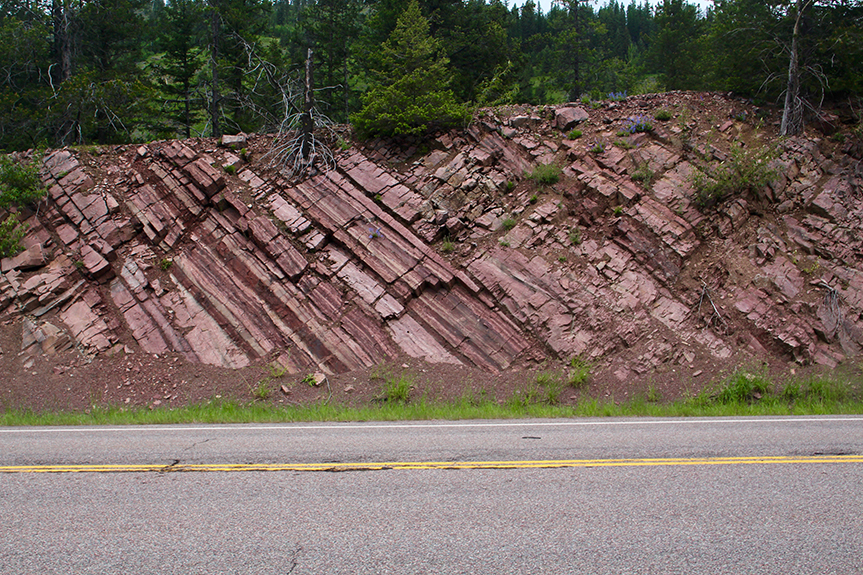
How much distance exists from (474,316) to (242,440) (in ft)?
25.3

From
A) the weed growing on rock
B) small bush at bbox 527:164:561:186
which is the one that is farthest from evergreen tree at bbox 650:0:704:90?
the weed growing on rock

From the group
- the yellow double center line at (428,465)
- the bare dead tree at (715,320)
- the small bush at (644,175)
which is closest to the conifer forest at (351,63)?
the small bush at (644,175)

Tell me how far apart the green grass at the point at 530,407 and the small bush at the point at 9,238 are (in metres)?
6.43

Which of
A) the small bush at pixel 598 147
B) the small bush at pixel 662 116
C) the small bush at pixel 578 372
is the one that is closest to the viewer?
the small bush at pixel 578 372

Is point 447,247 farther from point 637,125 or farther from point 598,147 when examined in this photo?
point 637,125

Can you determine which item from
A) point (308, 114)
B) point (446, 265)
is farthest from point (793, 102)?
point (308, 114)

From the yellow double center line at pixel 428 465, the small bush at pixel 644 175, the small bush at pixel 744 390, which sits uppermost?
the small bush at pixel 644 175

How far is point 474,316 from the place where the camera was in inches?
577

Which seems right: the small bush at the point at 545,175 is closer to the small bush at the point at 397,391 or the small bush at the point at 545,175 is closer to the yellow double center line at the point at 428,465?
the small bush at the point at 397,391

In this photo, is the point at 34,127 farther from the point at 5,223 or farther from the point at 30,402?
the point at 30,402

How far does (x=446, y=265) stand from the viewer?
51.4 feet

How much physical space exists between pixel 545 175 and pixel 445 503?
14241 millimetres

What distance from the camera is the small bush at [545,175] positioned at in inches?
696

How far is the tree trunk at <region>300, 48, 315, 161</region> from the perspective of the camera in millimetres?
18359
